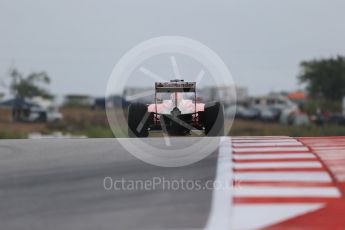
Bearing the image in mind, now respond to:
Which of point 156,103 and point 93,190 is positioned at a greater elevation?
point 156,103

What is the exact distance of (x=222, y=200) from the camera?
600cm

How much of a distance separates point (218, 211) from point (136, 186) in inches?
55.0

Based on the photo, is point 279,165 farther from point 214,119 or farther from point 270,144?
point 214,119

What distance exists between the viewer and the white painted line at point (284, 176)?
674 cm

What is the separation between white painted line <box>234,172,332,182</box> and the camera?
265 inches

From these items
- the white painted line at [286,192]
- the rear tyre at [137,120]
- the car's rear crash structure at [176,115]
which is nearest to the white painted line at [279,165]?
the white painted line at [286,192]

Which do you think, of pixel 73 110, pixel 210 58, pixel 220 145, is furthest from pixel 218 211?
pixel 73 110

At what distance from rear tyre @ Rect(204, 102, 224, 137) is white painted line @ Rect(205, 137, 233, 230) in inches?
146

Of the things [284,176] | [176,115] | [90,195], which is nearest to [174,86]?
[176,115]

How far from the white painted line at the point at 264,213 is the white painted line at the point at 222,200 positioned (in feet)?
0.29

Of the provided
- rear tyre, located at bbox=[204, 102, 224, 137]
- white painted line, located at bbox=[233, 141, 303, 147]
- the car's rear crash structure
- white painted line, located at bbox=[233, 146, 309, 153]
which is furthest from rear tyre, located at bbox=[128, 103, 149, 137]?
white painted line, located at bbox=[233, 146, 309, 153]

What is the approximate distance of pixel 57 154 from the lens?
8805mm

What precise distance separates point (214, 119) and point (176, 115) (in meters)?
0.95

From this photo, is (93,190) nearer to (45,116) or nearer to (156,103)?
(156,103)
